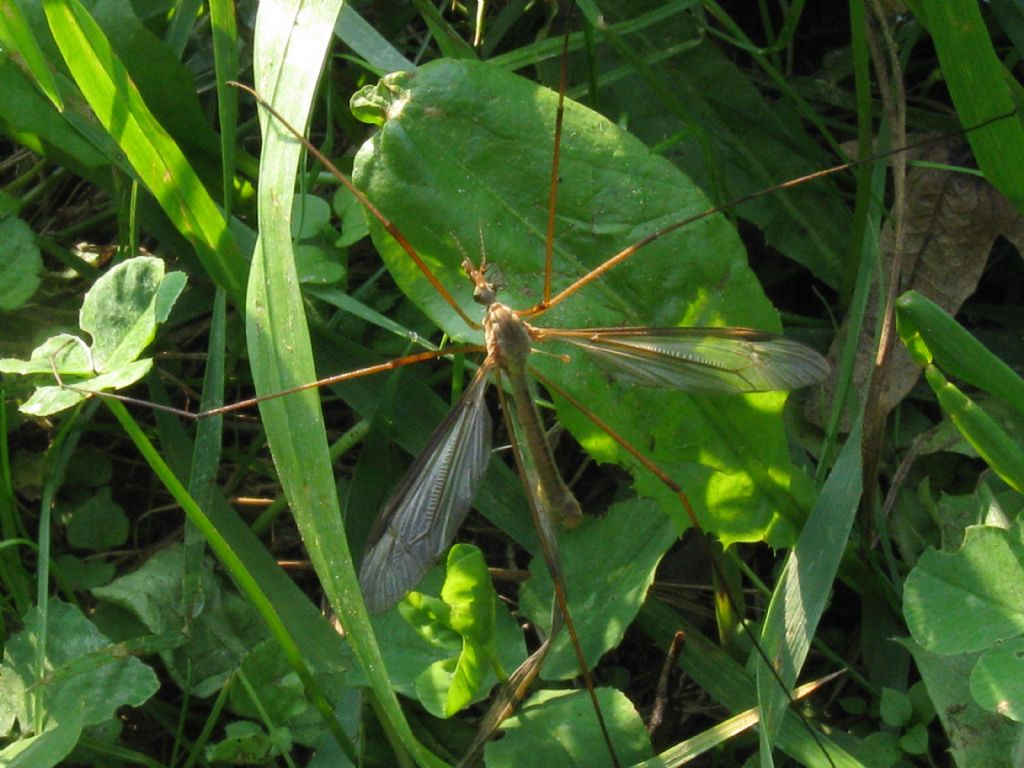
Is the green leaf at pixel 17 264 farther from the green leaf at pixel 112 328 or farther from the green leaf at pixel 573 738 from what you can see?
the green leaf at pixel 573 738

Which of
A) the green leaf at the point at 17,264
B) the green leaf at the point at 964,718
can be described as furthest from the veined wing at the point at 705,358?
the green leaf at the point at 17,264

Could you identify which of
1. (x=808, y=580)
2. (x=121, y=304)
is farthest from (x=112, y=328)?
(x=808, y=580)

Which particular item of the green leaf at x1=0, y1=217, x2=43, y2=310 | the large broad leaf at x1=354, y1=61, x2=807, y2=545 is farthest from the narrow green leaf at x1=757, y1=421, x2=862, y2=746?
the green leaf at x1=0, y1=217, x2=43, y2=310

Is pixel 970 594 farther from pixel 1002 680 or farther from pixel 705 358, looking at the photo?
pixel 705 358

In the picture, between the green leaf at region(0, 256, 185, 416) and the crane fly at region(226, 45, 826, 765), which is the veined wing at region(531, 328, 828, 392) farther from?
the green leaf at region(0, 256, 185, 416)

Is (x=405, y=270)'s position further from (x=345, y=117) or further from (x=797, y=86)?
(x=797, y=86)

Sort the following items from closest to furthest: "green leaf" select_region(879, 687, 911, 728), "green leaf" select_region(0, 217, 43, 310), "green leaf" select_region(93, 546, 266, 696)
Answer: "green leaf" select_region(879, 687, 911, 728)
"green leaf" select_region(93, 546, 266, 696)
"green leaf" select_region(0, 217, 43, 310)
